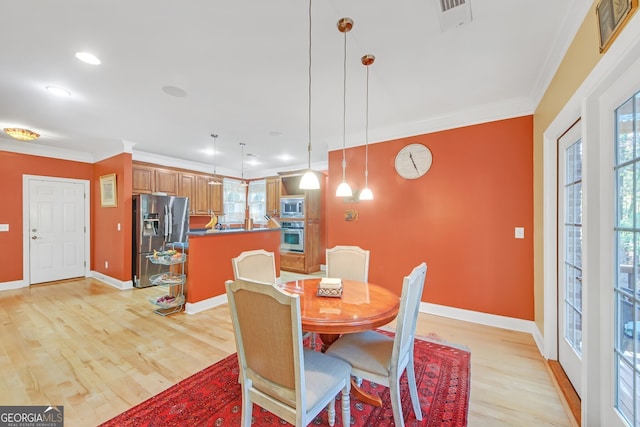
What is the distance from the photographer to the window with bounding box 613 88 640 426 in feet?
3.77

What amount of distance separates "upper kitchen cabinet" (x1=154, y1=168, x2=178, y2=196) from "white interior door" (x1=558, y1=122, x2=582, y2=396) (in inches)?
241

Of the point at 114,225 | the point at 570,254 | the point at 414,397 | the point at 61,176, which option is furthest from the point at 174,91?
the point at 61,176

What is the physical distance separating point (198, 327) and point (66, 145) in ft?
14.5

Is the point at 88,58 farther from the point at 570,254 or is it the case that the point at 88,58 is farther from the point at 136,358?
the point at 570,254

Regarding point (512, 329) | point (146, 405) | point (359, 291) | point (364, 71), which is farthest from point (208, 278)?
Answer: point (512, 329)

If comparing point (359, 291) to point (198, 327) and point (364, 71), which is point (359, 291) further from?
point (198, 327)

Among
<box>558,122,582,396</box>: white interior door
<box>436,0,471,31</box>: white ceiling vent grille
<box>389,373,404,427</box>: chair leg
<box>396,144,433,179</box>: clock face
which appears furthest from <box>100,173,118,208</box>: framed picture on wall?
<box>558,122,582,396</box>: white interior door

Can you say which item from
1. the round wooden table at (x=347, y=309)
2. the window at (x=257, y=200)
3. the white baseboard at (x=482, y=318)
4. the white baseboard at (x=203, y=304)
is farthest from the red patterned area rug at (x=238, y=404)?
the window at (x=257, y=200)

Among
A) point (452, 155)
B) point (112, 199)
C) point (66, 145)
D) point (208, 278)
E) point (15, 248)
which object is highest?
point (66, 145)

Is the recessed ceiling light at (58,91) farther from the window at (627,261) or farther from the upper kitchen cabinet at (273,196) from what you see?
the window at (627,261)

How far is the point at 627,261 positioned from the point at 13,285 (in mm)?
7517

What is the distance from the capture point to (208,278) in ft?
11.6

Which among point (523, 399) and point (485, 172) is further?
point (485, 172)

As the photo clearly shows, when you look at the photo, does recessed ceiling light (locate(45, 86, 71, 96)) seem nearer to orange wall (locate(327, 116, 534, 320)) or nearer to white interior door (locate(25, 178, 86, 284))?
white interior door (locate(25, 178, 86, 284))
